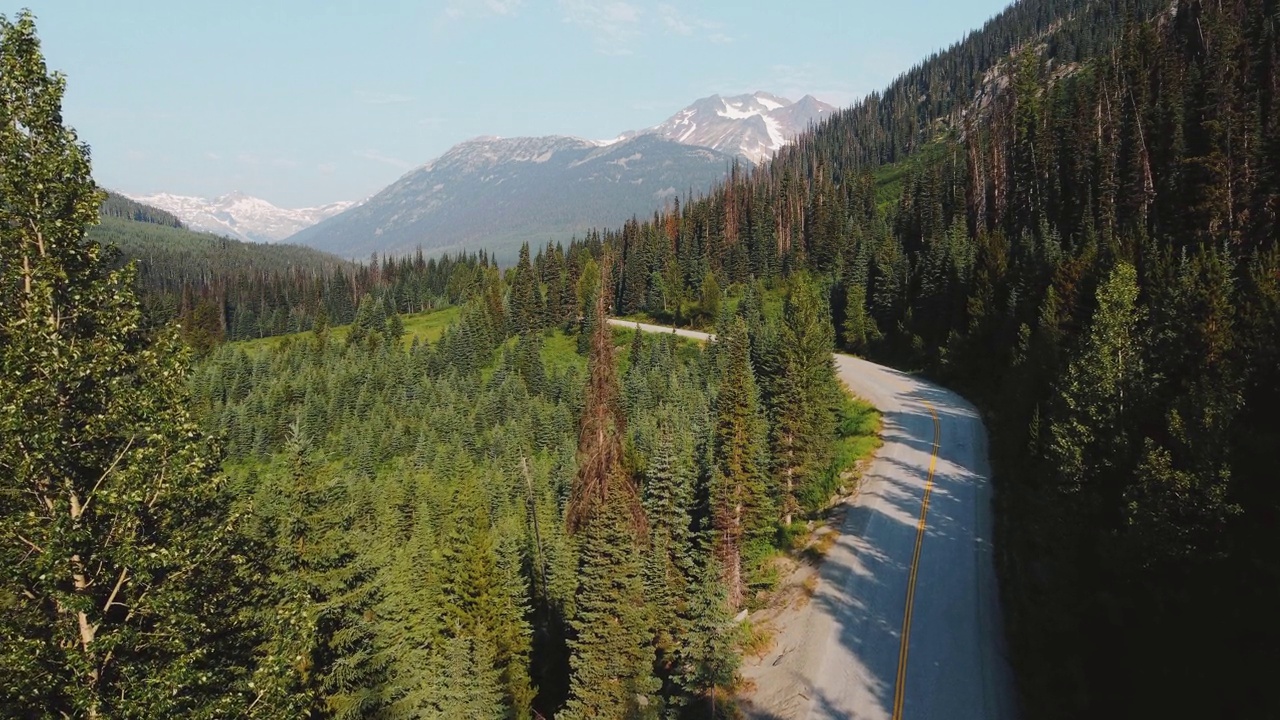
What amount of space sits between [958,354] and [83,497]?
7739 cm

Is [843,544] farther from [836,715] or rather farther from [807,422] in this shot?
[836,715]

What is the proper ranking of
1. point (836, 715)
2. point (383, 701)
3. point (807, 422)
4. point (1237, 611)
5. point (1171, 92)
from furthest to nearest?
point (1171, 92)
point (807, 422)
point (836, 715)
point (383, 701)
point (1237, 611)

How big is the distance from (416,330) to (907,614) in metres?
137

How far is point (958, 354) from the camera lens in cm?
7325

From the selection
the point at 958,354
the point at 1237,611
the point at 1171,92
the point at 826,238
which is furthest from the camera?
the point at 826,238

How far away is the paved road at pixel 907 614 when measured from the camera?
25.8m

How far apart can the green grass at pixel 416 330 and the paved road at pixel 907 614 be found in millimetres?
110144

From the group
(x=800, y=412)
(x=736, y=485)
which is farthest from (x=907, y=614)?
(x=800, y=412)

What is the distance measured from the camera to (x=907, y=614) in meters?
31.0

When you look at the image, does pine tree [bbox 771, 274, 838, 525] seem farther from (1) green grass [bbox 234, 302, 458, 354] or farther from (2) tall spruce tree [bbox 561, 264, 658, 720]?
(1) green grass [bbox 234, 302, 458, 354]

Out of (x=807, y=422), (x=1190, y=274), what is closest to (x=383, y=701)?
(x=807, y=422)

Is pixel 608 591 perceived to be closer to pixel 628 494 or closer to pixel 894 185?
pixel 628 494

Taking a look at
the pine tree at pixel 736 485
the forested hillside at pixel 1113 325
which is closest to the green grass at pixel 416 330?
the forested hillside at pixel 1113 325

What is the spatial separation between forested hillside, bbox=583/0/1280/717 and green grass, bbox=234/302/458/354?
43.4 meters
